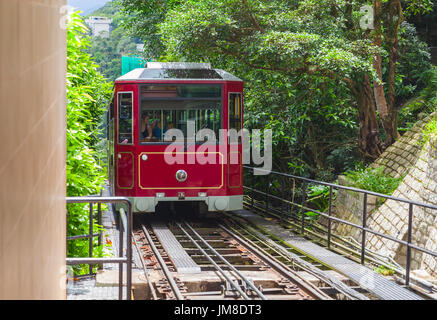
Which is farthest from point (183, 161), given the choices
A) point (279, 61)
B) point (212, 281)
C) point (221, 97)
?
point (212, 281)

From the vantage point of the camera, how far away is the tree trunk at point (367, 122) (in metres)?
15.1

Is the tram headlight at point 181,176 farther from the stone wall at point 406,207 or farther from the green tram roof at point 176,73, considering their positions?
the stone wall at point 406,207

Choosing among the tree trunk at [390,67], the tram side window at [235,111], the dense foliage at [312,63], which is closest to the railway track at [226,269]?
the tram side window at [235,111]

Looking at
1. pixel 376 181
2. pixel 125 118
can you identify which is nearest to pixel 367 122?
pixel 376 181

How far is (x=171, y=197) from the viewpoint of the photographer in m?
12.4

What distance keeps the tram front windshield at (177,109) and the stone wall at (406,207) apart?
11.6 feet

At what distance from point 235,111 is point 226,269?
453cm

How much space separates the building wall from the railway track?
4.22 m

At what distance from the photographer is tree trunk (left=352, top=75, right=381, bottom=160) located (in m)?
15.1

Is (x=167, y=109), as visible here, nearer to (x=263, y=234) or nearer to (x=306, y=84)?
(x=263, y=234)

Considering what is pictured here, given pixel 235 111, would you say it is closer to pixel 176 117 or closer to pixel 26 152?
pixel 176 117

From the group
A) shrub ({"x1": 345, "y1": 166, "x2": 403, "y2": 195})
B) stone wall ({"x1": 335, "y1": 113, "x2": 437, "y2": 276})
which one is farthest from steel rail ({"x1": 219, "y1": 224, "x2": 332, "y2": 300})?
shrub ({"x1": 345, "y1": 166, "x2": 403, "y2": 195})

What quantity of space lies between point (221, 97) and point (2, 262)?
10.8m
